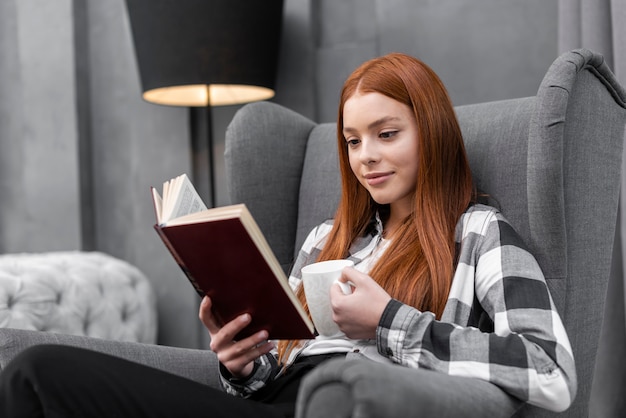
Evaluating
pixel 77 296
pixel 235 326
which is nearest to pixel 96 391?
pixel 235 326

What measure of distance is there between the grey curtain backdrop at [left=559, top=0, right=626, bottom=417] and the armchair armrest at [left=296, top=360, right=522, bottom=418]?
1049 millimetres

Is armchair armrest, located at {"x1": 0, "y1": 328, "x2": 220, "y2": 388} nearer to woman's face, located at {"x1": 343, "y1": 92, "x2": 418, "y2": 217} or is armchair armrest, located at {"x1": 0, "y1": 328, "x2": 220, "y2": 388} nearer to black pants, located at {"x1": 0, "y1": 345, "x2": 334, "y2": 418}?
black pants, located at {"x1": 0, "y1": 345, "x2": 334, "y2": 418}

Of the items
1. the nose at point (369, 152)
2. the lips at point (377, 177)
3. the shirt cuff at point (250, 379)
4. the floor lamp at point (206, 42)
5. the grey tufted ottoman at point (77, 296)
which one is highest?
the floor lamp at point (206, 42)

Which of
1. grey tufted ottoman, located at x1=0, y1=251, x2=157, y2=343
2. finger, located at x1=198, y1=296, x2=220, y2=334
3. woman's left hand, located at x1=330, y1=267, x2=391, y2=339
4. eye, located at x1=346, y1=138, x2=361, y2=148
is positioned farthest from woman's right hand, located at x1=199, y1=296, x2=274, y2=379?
grey tufted ottoman, located at x1=0, y1=251, x2=157, y2=343

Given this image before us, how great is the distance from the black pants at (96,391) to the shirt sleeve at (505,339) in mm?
214

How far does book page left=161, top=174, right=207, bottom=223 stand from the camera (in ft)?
3.28

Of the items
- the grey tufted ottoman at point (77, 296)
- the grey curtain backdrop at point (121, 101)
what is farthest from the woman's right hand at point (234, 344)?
the grey curtain backdrop at point (121, 101)

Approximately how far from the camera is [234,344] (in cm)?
110

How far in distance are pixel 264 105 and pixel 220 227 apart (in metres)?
0.68

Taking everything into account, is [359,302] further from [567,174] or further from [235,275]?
[567,174]

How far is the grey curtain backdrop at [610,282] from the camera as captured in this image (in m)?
1.73

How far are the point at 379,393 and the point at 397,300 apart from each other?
348 mm

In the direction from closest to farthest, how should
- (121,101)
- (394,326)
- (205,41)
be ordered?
(394,326)
(205,41)
(121,101)

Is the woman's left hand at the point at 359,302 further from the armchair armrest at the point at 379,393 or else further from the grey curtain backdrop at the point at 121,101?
the grey curtain backdrop at the point at 121,101
